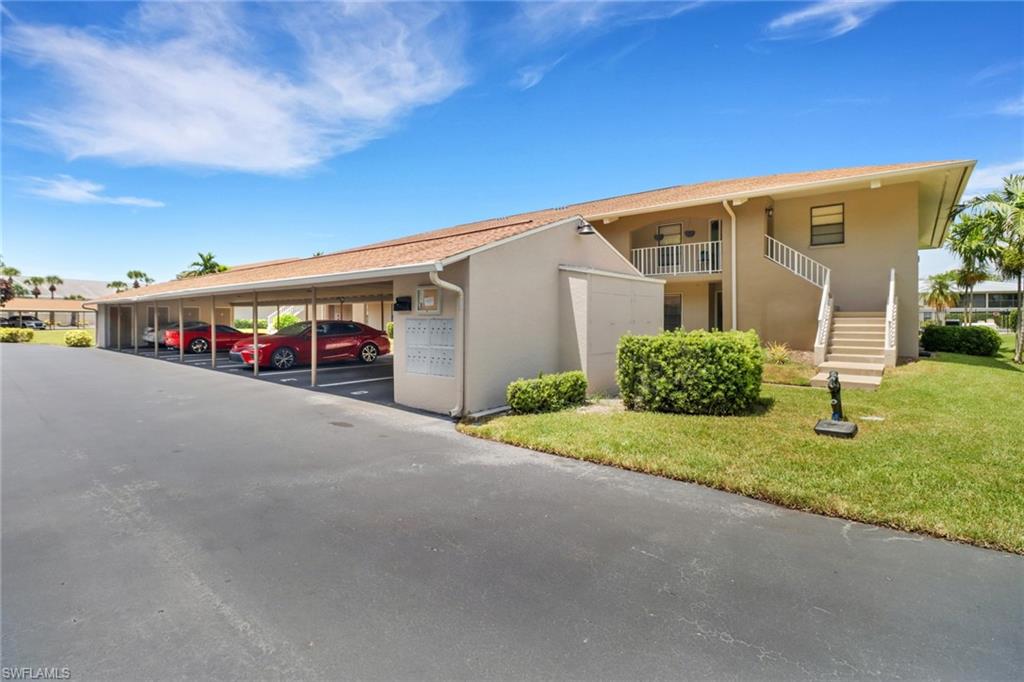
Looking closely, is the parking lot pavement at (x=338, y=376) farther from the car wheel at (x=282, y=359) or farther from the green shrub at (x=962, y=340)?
the green shrub at (x=962, y=340)

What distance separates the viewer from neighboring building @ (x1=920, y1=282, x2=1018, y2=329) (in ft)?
147

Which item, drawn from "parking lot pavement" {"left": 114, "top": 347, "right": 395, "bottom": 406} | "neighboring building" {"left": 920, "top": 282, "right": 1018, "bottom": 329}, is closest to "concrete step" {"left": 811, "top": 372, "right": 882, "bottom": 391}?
"parking lot pavement" {"left": 114, "top": 347, "right": 395, "bottom": 406}

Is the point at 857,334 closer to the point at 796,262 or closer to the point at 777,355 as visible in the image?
the point at 777,355

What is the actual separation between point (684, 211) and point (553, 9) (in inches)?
293

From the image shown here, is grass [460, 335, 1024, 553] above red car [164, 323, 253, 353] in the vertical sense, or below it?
below

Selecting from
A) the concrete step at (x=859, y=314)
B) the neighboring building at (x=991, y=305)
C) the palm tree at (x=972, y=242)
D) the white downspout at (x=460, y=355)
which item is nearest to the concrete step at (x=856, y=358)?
the concrete step at (x=859, y=314)

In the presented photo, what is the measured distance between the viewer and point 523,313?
28.3ft

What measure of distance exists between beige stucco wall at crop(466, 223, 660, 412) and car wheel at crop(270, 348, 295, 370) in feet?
29.5

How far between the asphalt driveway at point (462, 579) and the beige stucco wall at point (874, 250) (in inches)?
428

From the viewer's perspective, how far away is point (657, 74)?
1020 cm

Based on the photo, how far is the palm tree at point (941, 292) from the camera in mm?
34531

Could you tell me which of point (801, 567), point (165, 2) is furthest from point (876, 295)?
point (165, 2)

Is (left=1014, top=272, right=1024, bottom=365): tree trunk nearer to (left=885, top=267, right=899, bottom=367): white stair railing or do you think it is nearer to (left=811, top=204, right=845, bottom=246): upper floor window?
(left=885, top=267, right=899, bottom=367): white stair railing

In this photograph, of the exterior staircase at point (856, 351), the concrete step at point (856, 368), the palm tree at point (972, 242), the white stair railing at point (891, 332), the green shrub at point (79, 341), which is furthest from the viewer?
the green shrub at point (79, 341)
